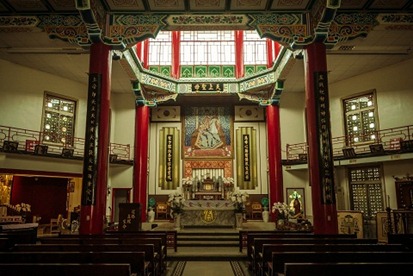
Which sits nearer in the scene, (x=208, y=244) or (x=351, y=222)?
(x=208, y=244)

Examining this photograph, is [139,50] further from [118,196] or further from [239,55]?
[118,196]

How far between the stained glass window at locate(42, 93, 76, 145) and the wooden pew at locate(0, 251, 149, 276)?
413 inches

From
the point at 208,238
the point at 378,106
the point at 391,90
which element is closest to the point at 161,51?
the point at 208,238

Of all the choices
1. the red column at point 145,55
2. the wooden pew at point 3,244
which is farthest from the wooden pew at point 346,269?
the red column at point 145,55

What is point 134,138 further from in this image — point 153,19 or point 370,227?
point 370,227

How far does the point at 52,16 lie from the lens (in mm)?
9383

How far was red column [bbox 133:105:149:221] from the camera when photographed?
14.8m

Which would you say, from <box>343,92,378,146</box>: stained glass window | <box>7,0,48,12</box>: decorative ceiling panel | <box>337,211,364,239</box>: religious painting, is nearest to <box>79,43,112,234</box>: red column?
<box>7,0,48,12</box>: decorative ceiling panel

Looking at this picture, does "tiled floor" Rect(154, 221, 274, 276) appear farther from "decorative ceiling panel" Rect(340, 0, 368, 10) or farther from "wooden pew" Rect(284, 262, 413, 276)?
"decorative ceiling panel" Rect(340, 0, 368, 10)

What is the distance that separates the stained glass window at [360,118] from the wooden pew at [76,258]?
12017mm

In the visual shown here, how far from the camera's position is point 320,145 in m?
8.30

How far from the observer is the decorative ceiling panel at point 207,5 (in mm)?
9094

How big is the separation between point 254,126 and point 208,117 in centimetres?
258

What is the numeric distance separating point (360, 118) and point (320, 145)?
7307 millimetres
